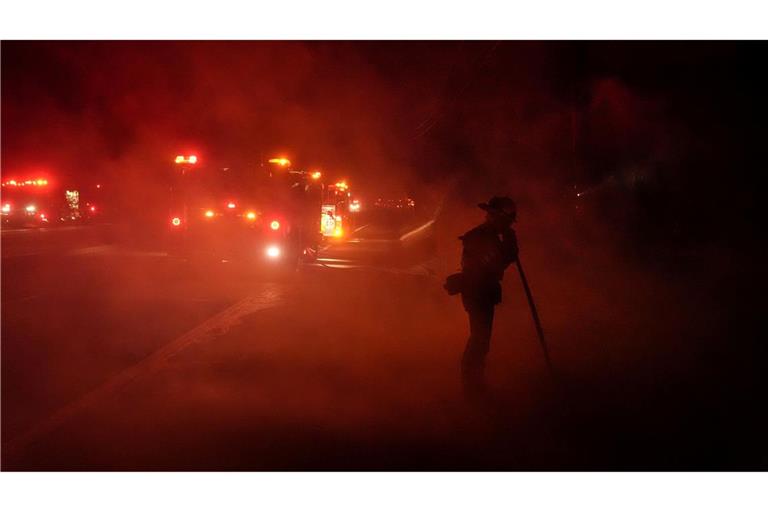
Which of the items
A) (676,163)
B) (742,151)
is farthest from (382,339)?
(676,163)

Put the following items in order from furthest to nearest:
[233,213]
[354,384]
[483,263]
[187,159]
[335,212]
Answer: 1. [335,212]
2. [187,159]
3. [233,213]
4. [354,384]
5. [483,263]

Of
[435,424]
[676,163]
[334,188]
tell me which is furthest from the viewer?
[334,188]

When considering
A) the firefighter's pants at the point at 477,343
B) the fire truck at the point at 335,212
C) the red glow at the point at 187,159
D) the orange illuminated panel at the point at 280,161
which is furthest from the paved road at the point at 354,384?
the fire truck at the point at 335,212

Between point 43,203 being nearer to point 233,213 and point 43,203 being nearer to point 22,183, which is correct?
point 22,183

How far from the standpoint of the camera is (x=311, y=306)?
12742 millimetres

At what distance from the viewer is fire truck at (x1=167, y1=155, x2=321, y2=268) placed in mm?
17594

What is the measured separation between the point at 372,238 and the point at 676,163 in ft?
51.4

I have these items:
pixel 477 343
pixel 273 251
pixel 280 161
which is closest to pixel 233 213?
pixel 273 251

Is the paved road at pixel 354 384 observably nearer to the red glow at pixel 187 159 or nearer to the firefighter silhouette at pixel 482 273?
the firefighter silhouette at pixel 482 273

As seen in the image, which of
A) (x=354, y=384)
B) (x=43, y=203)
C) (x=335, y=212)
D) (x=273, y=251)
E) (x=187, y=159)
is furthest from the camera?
(x=43, y=203)

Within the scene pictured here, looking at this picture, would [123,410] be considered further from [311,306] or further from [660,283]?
[660,283]

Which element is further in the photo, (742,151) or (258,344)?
(742,151)

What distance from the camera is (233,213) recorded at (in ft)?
58.2

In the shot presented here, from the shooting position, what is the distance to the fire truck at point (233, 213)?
693 inches
